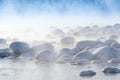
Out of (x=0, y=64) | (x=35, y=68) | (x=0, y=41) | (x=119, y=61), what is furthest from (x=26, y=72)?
(x=0, y=41)

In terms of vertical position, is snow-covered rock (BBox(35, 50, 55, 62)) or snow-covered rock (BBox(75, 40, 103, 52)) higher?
snow-covered rock (BBox(75, 40, 103, 52))

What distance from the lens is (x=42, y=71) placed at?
18.8 metres

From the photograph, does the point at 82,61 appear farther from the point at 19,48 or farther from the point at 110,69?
the point at 19,48

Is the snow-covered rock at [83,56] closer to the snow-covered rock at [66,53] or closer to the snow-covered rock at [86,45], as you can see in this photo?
the snow-covered rock at [66,53]

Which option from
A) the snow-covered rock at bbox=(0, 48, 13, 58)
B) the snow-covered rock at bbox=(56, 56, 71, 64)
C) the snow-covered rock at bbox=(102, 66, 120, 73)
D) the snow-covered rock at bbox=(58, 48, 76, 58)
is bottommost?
the snow-covered rock at bbox=(102, 66, 120, 73)

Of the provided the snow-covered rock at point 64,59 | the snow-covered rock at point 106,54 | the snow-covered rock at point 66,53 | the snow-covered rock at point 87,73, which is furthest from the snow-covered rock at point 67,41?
the snow-covered rock at point 87,73

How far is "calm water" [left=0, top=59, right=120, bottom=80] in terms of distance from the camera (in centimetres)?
1705

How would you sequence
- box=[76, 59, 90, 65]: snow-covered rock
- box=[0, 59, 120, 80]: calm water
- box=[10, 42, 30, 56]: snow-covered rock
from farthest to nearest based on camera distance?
box=[10, 42, 30, 56]: snow-covered rock
box=[76, 59, 90, 65]: snow-covered rock
box=[0, 59, 120, 80]: calm water

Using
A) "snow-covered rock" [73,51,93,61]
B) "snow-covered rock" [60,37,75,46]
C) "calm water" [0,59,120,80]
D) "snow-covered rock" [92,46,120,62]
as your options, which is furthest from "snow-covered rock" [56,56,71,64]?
"snow-covered rock" [60,37,75,46]

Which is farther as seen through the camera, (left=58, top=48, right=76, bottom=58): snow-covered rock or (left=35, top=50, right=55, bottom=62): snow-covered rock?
(left=58, top=48, right=76, bottom=58): snow-covered rock

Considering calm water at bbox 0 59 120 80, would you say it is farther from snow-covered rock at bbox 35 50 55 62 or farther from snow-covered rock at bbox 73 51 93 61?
snow-covered rock at bbox 73 51 93 61

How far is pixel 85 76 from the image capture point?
17.2 meters

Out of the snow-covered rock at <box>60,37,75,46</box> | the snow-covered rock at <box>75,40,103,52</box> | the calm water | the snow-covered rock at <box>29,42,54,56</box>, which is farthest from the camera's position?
the snow-covered rock at <box>60,37,75,46</box>

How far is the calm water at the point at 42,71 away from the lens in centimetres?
1705
